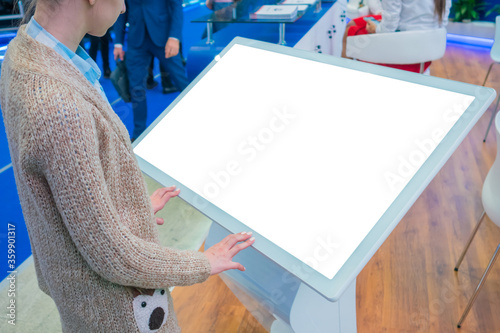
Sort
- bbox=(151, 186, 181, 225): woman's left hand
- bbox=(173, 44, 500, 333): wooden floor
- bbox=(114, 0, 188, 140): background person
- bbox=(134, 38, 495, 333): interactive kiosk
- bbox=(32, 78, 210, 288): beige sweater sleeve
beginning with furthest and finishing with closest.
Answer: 1. bbox=(114, 0, 188, 140): background person
2. bbox=(173, 44, 500, 333): wooden floor
3. bbox=(151, 186, 181, 225): woman's left hand
4. bbox=(134, 38, 495, 333): interactive kiosk
5. bbox=(32, 78, 210, 288): beige sweater sleeve

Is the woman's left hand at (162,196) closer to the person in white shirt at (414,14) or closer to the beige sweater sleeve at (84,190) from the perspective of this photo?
the beige sweater sleeve at (84,190)

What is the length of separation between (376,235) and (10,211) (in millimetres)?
2345

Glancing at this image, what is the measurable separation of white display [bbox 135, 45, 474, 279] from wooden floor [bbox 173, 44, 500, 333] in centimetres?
102

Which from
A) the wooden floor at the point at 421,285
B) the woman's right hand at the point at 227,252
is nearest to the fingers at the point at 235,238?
the woman's right hand at the point at 227,252

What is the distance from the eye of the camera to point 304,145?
3.42 ft

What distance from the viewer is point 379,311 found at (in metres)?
1.98

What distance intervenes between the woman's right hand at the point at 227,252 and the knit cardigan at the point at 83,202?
0.03 metres

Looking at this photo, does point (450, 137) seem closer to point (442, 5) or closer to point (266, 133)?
point (266, 133)

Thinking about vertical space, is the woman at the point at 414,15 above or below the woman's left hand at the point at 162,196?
below

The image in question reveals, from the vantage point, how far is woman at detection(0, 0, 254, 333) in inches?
26.2

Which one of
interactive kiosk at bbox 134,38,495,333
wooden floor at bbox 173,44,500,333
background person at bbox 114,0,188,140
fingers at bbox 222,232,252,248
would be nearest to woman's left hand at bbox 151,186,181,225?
interactive kiosk at bbox 134,38,495,333

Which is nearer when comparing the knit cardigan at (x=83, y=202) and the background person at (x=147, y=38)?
the knit cardigan at (x=83, y=202)

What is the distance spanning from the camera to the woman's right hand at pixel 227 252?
899 mm

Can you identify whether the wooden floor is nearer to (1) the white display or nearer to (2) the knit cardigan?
(1) the white display
